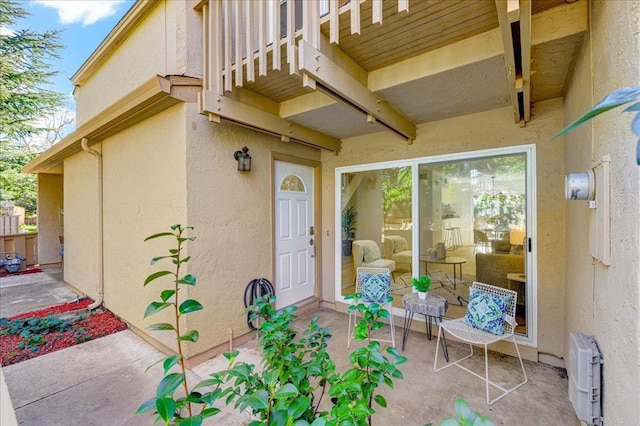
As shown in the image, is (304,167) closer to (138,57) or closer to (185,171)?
(185,171)

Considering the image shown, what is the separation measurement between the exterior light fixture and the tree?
9381 mm

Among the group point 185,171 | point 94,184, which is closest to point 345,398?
point 185,171

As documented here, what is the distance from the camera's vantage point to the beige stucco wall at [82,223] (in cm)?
452

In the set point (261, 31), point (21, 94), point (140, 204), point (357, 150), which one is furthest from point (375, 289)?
point (21, 94)

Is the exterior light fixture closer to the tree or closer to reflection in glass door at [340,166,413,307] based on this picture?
reflection in glass door at [340,166,413,307]

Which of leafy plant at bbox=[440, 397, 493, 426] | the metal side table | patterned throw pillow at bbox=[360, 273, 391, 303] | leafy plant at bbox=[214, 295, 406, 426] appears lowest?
the metal side table

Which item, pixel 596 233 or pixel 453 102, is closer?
pixel 596 233

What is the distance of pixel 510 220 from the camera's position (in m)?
3.19

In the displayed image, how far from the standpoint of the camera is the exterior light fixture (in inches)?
131

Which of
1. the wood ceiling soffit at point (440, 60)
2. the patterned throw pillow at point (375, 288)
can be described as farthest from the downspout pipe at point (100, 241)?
the wood ceiling soffit at point (440, 60)

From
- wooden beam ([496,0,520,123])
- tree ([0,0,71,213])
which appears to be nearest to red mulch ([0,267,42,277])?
tree ([0,0,71,213])

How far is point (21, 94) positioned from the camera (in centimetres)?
841

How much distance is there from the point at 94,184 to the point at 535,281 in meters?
6.11

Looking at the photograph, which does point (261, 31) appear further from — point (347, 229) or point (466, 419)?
point (347, 229)
